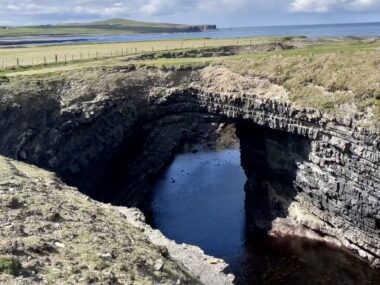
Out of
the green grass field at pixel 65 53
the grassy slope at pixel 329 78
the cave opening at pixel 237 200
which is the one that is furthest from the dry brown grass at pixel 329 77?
the green grass field at pixel 65 53

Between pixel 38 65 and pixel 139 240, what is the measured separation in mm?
53156

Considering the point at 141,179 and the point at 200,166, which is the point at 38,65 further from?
the point at 200,166

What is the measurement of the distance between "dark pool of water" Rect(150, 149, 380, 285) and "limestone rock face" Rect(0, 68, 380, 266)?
2.28m

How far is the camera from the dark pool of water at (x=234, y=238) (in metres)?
44.0

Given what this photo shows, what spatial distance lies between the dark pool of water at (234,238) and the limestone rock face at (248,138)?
228cm

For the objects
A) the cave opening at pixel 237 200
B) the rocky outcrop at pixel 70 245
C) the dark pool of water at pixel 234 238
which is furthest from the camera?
the cave opening at pixel 237 200

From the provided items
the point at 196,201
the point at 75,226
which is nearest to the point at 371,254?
the point at 196,201

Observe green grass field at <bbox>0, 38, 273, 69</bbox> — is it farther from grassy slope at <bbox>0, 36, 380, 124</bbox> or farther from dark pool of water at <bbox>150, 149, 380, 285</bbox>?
dark pool of water at <bbox>150, 149, 380, 285</bbox>

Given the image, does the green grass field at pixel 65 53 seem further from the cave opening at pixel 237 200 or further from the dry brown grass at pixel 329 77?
the dry brown grass at pixel 329 77

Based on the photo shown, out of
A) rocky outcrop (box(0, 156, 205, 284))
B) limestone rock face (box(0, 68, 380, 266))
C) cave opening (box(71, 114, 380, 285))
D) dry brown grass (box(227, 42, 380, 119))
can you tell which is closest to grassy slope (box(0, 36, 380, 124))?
dry brown grass (box(227, 42, 380, 119))

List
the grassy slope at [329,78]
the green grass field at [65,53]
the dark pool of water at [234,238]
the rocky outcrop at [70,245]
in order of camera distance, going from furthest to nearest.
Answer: the green grass field at [65,53], the grassy slope at [329,78], the dark pool of water at [234,238], the rocky outcrop at [70,245]

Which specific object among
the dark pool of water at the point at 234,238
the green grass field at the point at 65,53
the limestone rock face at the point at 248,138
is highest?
the green grass field at the point at 65,53

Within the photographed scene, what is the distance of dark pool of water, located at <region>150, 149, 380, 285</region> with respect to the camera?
144 feet

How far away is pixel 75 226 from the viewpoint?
25.4m
